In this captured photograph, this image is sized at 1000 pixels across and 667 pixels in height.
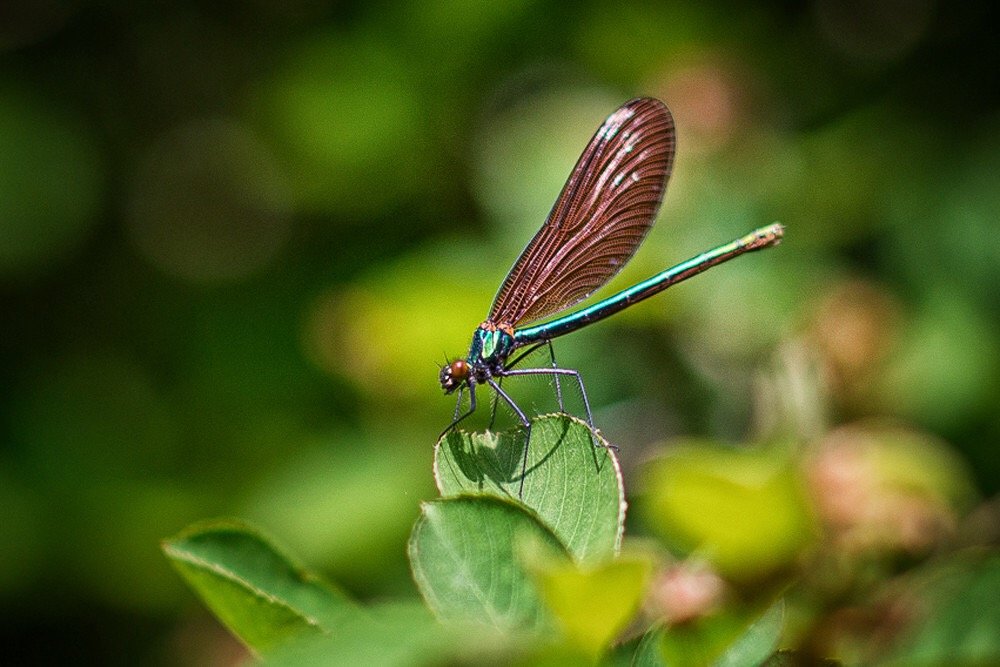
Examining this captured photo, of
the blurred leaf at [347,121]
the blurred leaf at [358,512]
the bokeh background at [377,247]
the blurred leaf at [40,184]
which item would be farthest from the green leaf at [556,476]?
the blurred leaf at [40,184]

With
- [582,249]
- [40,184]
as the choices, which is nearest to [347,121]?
[40,184]

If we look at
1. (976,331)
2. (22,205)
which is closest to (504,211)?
(976,331)

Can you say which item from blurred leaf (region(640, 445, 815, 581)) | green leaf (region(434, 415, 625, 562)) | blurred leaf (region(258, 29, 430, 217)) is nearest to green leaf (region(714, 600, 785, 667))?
green leaf (region(434, 415, 625, 562))

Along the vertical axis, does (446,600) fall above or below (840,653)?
above

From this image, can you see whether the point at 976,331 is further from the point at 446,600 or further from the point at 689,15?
the point at 446,600

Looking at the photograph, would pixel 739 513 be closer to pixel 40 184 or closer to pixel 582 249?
pixel 582 249
